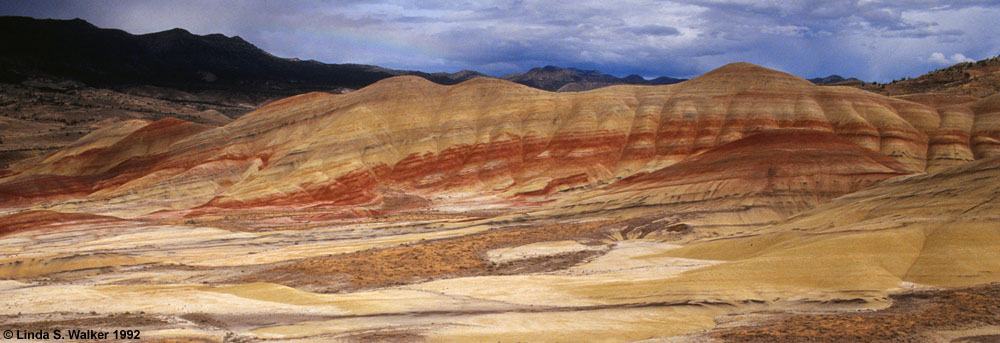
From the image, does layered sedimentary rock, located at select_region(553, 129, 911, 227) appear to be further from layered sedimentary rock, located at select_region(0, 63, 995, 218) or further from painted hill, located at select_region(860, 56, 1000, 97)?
painted hill, located at select_region(860, 56, 1000, 97)

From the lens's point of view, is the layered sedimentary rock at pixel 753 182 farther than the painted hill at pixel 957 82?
No

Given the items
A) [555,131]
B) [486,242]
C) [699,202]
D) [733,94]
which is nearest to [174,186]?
[555,131]

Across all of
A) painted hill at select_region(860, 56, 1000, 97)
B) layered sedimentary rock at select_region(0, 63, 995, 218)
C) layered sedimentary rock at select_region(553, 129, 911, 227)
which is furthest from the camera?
painted hill at select_region(860, 56, 1000, 97)

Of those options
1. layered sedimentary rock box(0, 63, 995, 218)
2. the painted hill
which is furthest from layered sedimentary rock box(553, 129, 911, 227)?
Answer: the painted hill

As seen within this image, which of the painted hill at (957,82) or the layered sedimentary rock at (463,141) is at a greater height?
the painted hill at (957,82)

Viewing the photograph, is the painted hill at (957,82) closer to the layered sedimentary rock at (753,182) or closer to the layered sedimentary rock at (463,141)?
the layered sedimentary rock at (463,141)

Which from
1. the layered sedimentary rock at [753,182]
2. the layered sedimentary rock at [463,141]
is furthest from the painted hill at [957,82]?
the layered sedimentary rock at [753,182]

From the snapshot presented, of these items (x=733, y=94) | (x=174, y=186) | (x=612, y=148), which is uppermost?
(x=733, y=94)

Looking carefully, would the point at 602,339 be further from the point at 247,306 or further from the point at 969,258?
the point at 969,258

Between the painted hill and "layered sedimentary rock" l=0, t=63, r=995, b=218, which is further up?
the painted hill
